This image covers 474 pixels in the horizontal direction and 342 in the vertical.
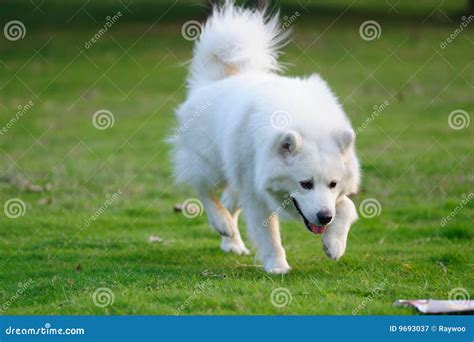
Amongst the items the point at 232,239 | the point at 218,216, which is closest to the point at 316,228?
the point at 218,216

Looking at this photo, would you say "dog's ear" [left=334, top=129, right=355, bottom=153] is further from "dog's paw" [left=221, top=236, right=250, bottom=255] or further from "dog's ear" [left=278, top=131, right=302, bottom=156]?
"dog's paw" [left=221, top=236, right=250, bottom=255]

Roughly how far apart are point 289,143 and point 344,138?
456 mm

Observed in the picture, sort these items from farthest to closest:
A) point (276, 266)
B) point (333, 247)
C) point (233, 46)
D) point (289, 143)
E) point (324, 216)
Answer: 1. point (233, 46)
2. point (276, 266)
3. point (333, 247)
4. point (289, 143)
5. point (324, 216)

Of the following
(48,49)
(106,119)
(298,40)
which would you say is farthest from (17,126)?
(298,40)

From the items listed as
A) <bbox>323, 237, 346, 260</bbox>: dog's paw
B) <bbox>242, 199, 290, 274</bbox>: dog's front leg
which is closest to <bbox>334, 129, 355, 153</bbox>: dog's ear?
<bbox>323, 237, 346, 260</bbox>: dog's paw

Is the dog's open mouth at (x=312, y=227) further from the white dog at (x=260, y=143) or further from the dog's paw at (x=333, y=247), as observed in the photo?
the dog's paw at (x=333, y=247)

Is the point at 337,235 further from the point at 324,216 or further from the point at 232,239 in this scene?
the point at 232,239

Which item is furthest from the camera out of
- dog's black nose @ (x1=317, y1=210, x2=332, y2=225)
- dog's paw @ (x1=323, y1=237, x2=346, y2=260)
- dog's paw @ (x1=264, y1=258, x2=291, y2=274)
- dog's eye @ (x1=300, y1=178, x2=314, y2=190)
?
dog's paw @ (x1=264, y1=258, x2=291, y2=274)

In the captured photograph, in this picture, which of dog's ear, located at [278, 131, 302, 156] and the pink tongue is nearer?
dog's ear, located at [278, 131, 302, 156]

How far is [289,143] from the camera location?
659 centimetres

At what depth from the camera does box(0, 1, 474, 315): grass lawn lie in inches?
262

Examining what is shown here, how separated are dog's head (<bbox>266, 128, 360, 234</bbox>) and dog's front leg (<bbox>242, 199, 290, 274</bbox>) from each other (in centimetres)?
60

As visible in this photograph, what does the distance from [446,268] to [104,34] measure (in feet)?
73.9

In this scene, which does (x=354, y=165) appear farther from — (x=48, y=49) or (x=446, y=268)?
(x=48, y=49)
